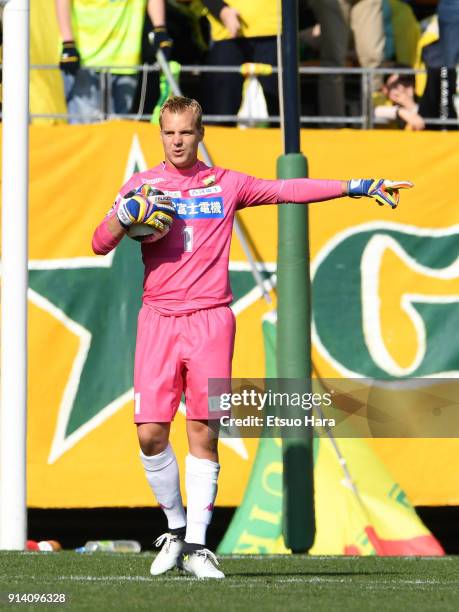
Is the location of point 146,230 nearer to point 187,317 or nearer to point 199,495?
point 187,317

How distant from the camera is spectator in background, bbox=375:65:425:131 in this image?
1000 cm

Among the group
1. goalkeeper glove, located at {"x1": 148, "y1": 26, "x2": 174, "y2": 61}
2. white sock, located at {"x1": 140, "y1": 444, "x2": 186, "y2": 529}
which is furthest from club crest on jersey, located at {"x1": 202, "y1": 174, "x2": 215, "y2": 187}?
goalkeeper glove, located at {"x1": 148, "y1": 26, "x2": 174, "y2": 61}

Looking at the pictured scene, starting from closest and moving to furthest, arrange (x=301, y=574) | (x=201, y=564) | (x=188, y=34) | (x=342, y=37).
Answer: (x=201, y=564) < (x=301, y=574) < (x=342, y=37) < (x=188, y=34)

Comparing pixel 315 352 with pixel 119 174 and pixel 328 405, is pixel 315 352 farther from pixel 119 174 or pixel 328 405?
pixel 119 174

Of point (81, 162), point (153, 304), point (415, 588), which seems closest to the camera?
point (415, 588)

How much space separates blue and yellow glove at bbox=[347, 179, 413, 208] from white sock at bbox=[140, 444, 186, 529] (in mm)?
1391

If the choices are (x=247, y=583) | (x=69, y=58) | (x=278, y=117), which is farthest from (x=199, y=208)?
(x=278, y=117)

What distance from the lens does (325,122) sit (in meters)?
10.1

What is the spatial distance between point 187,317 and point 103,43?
383cm

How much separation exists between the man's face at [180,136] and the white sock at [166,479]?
1259 mm

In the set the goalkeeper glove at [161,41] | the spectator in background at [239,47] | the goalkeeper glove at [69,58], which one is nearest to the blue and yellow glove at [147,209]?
the goalkeeper glove at [69,58]

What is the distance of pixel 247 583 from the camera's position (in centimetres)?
611

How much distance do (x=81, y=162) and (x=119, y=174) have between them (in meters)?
0.25

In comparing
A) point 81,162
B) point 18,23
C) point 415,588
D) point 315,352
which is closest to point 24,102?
point 18,23
